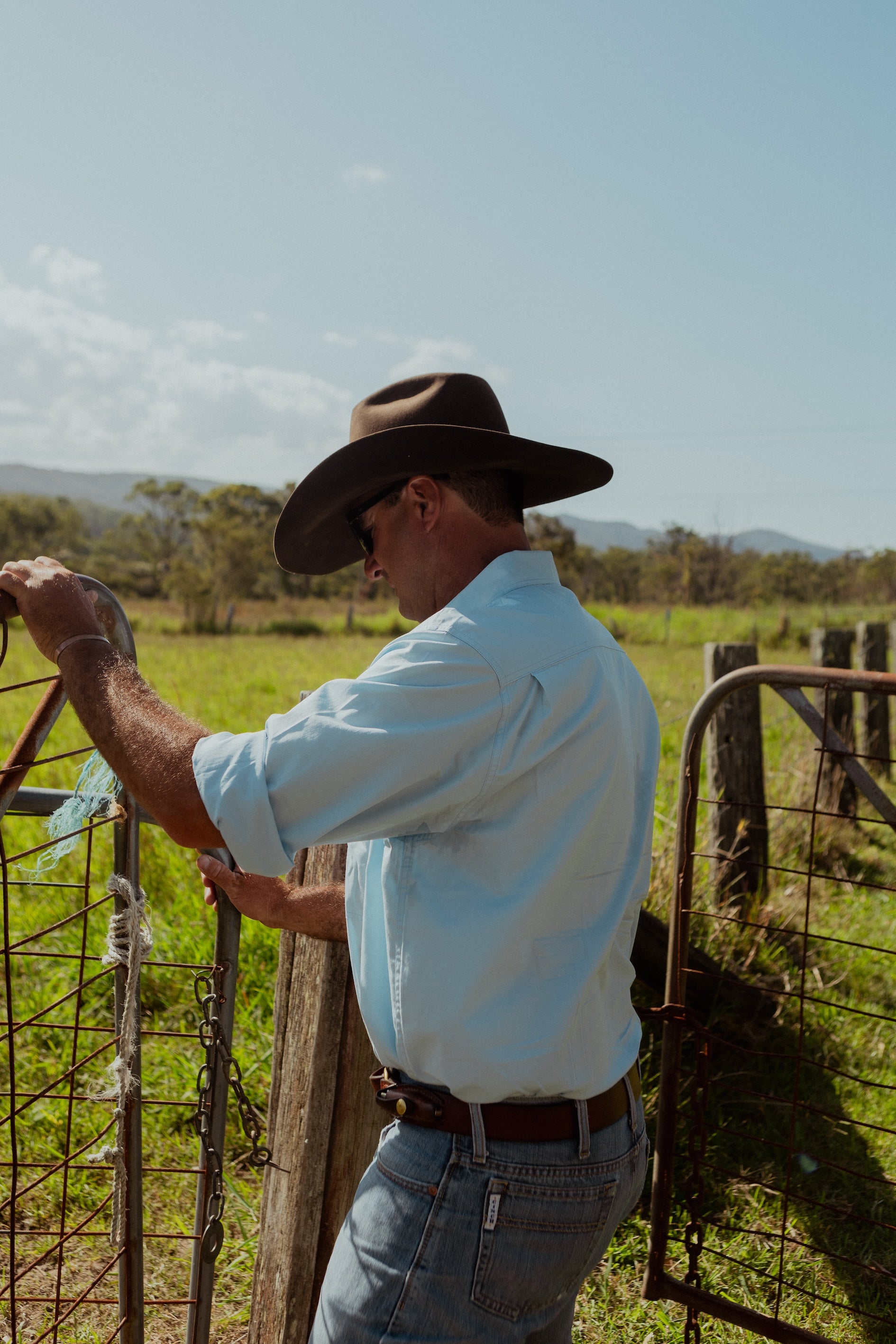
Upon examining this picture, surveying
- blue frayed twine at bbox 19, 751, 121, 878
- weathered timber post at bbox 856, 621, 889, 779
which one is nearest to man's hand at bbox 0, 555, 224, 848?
blue frayed twine at bbox 19, 751, 121, 878

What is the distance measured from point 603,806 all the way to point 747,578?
50.8 meters

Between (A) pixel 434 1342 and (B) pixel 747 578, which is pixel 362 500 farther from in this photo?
(B) pixel 747 578

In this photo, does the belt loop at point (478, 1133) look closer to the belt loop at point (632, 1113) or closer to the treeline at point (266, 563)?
the belt loop at point (632, 1113)

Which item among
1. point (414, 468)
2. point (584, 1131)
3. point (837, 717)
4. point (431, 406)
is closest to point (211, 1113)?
point (584, 1131)

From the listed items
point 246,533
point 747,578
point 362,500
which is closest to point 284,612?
point 246,533

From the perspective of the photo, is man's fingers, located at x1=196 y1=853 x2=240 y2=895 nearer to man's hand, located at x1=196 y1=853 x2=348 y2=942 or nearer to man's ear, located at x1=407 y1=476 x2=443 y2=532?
man's hand, located at x1=196 y1=853 x2=348 y2=942

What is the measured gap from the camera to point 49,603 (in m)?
1.59

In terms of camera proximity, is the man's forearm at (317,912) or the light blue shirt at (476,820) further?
the man's forearm at (317,912)

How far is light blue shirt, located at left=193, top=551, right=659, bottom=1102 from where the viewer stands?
1393 mm

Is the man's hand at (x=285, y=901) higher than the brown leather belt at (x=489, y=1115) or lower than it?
higher

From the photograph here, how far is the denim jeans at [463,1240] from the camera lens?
1.47 metres

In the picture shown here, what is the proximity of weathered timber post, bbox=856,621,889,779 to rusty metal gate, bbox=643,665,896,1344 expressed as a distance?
332cm

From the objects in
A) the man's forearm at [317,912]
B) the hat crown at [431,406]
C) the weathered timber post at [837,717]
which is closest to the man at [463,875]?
the hat crown at [431,406]

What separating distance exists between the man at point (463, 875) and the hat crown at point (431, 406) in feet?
0.38
